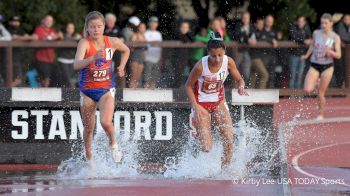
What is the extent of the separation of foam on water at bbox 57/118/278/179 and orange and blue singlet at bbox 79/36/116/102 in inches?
37.3

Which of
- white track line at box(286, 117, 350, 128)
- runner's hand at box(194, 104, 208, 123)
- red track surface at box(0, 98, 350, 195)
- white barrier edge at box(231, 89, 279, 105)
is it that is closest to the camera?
red track surface at box(0, 98, 350, 195)

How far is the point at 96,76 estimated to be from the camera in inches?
586

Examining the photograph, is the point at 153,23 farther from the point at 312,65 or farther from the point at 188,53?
the point at 312,65

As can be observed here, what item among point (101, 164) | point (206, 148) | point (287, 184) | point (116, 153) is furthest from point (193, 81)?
point (287, 184)

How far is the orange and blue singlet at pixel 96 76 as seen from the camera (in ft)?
48.7

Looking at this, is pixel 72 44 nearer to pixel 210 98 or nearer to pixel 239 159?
pixel 239 159

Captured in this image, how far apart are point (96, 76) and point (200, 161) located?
1.65 m

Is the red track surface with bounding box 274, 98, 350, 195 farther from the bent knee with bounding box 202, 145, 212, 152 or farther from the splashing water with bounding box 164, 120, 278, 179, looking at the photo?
the bent knee with bounding box 202, 145, 212, 152

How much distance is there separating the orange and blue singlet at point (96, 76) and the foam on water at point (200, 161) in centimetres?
95

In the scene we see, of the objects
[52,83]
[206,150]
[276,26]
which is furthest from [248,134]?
[276,26]

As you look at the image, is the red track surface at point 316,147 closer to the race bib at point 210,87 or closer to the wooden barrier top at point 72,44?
the race bib at point 210,87

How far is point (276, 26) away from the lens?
29938 mm

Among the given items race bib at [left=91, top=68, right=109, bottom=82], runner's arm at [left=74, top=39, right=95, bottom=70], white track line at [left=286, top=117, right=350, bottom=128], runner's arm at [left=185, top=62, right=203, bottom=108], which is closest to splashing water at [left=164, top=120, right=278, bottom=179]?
runner's arm at [left=185, top=62, right=203, bottom=108]

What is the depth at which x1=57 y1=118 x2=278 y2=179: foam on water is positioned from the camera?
14.9 metres
